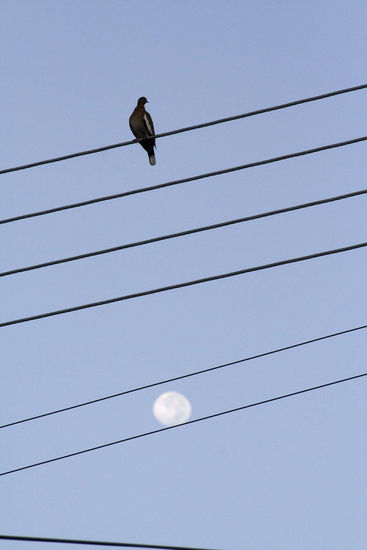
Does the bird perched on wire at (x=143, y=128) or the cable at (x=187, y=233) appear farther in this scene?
the bird perched on wire at (x=143, y=128)

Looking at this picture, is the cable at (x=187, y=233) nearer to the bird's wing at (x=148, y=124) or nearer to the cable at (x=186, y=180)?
the cable at (x=186, y=180)

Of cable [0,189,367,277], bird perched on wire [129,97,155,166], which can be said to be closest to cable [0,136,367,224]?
cable [0,189,367,277]

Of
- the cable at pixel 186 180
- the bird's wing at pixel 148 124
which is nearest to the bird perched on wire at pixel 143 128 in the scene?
the bird's wing at pixel 148 124

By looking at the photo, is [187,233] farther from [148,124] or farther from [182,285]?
[148,124]

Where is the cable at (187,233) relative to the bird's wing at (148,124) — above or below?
below

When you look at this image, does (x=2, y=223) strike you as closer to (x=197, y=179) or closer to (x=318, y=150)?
(x=197, y=179)

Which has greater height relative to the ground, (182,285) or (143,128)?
(143,128)

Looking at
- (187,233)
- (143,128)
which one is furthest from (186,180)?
(143,128)

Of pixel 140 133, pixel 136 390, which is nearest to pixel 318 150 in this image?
pixel 136 390

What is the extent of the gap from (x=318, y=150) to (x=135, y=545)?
2762mm

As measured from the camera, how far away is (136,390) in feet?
23.9

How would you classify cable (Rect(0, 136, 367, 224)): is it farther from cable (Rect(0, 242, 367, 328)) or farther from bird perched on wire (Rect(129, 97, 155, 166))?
bird perched on wire (Rect(129, 97, 155, 166))

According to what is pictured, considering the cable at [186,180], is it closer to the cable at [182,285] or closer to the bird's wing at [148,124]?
the cable at [182,285]

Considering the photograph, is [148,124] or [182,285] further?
[148,124]
